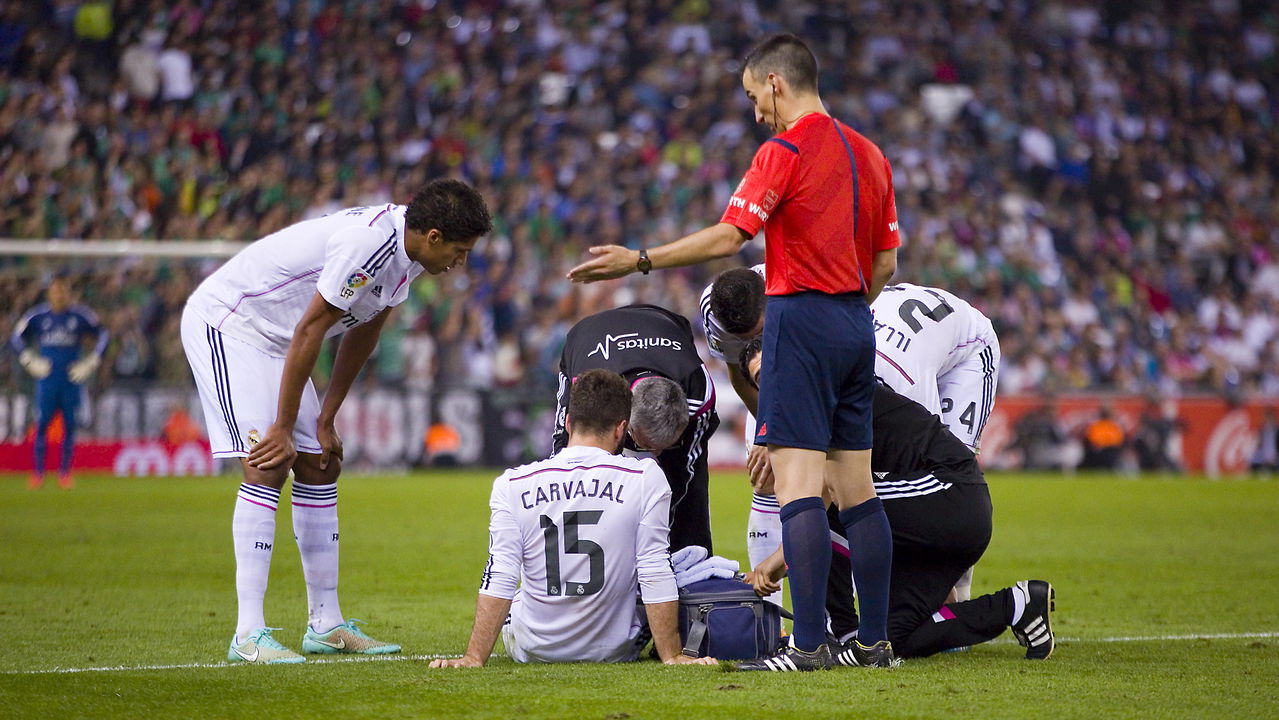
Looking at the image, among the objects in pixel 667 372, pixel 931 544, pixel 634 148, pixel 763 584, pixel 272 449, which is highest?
pixel 634 148

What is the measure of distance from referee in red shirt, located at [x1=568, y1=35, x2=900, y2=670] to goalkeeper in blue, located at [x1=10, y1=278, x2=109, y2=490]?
1315 centimetres

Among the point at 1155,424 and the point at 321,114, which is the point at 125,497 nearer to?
the point at 321,114

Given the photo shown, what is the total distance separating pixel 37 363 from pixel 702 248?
13718 mm

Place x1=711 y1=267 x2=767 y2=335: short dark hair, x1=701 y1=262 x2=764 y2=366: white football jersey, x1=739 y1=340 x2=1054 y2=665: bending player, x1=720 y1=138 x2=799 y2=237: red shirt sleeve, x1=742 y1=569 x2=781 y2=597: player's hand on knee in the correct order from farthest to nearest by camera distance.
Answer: x1=701 y1=262 x2=764 y2=366: white football jersey → x1=711 y1=267 x2=767 y2=335: short dark hair → x1=739 y1=340 x2=1054 y2=665: bending player → x1=742 y1=569 x2=781 y2=597: player's hand on knee → x1=720 y1=138 x2=799 y2=237: red shirt sleeve

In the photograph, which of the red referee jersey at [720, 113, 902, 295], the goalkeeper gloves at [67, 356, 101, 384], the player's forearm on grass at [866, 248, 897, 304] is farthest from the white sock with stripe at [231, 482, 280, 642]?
the goalkeeper gloves at [67, 356, 101, 384]

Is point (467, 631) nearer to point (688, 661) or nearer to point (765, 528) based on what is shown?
point (765, 528)

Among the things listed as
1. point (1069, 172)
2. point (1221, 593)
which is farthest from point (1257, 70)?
point (1221, 593)

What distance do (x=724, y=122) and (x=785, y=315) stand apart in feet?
68.6

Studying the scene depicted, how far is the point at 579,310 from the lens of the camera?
2108cm

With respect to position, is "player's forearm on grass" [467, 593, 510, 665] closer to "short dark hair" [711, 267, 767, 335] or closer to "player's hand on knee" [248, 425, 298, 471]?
"player's hand on knee" [248, 425, 298, 471]

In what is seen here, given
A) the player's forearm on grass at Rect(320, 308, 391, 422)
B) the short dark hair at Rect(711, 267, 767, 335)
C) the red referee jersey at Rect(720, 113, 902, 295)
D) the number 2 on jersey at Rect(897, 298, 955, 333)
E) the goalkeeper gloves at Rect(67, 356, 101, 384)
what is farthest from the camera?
the goalkeeper gloves at Rect(67, 356, 101, 384)

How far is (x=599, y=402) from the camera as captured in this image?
17.4 feet

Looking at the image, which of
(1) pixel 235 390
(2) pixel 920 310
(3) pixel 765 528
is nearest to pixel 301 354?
(1) pixel 235 390

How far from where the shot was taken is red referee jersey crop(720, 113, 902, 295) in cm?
505
